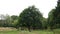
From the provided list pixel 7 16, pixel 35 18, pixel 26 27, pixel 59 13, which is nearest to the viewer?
pixel 59 13

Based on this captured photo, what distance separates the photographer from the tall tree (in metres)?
54.3

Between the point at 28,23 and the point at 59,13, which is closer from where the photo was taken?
the point at 59,13

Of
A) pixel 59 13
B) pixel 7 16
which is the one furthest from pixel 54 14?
pixel 7 16

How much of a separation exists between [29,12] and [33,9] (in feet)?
5.83

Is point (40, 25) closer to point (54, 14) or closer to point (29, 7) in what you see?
point (29, 7)

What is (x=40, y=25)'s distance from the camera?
5725cm

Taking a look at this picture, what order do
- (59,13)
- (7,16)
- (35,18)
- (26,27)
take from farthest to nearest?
(7,16) < (26,27) < (35,18) < (59,13)

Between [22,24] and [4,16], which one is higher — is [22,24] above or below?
below

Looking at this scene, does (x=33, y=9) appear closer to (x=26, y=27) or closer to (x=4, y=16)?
(x=26, y=27)

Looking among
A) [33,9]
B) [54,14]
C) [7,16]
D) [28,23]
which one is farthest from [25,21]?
[7,16]

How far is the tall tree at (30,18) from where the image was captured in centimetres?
5428

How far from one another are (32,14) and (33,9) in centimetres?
182

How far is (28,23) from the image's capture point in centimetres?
5503

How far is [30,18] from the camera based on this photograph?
54.1m
